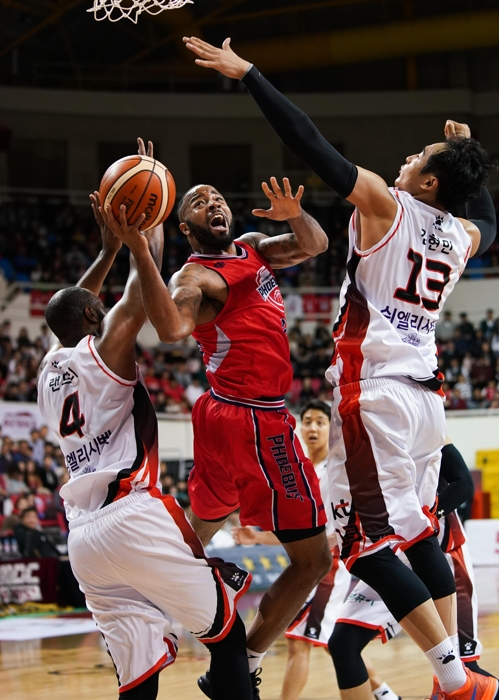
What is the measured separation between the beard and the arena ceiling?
892 inches

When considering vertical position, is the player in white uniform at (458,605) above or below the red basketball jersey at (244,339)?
below

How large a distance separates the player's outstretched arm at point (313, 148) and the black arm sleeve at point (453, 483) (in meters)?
1.66

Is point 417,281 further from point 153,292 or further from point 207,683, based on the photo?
point 207,683

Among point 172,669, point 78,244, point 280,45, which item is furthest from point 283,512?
point 280,45

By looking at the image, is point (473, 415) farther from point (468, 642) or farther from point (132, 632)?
point (132, 632)

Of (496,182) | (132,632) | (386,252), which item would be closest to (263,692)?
(132,632)

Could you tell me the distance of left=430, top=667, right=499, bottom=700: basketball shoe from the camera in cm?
402

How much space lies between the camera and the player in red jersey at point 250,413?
186 inches

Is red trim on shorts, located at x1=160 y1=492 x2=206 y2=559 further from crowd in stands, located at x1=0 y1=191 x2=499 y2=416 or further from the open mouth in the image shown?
crowd in stands, located at x1=0 y1=191 x2=499 y2=416

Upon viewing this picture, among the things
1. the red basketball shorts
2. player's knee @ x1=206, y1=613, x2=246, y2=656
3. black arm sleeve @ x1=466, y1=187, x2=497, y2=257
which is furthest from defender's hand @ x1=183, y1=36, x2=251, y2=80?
player's knee @ x1=206, y1=613, x2=246, y2=656

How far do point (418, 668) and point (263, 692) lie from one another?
1.63 metres

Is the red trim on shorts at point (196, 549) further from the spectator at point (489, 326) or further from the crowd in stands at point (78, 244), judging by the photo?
the crowd in stands at point (78, 244)

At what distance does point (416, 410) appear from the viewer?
4262 millimetres

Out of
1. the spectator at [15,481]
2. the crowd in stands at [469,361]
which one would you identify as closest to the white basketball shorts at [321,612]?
the spectator at [15,481]
